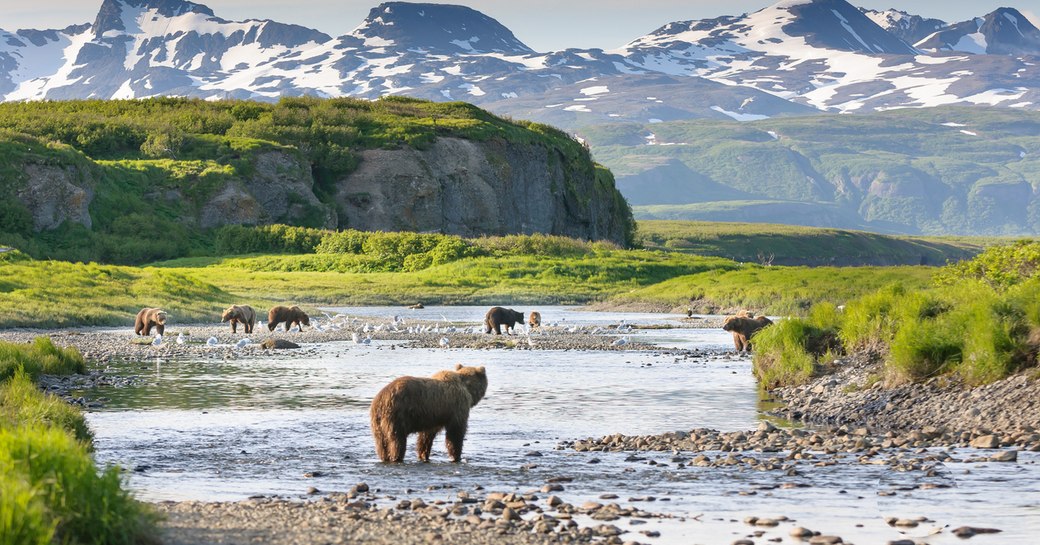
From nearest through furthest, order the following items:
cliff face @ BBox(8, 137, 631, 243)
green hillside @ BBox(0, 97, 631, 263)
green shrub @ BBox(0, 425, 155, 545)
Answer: green shrub @ BBox(0, 425, 155, 545) → green hillside @ BBox(0, 97, 631, 263) → cliff face @ BBox(8, 137, 631, 243)

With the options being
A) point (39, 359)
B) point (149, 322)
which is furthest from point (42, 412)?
point (149, 322)

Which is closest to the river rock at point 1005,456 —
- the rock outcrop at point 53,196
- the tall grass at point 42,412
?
the tall grass at point 42,412

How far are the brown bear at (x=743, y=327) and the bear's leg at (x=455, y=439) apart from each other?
1769 cm

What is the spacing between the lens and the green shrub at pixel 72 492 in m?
8.34

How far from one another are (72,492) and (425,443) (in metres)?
7.03

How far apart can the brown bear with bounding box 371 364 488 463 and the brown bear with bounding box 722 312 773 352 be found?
17.7m

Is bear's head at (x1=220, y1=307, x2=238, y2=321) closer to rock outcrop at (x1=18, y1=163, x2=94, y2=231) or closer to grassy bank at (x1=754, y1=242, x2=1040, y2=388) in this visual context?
grassy bank at (x1=754, y1=242, x2=1040, y2=388)

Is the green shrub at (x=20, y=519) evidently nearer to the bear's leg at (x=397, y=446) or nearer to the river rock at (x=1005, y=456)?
the bear's leg at (x=397, y=446)

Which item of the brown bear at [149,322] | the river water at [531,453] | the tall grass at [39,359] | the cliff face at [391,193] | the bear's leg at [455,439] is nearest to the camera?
the river water at [531,453]

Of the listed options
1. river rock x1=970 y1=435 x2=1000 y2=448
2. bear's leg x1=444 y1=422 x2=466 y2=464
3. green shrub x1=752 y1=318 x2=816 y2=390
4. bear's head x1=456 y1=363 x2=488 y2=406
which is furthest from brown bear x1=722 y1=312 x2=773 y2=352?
bear's leg x1=444 y1=422 x2=466 y2=464

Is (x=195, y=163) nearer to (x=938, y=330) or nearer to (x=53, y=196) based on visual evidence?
(x=53, y=196)

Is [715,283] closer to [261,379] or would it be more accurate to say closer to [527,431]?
[261,379]

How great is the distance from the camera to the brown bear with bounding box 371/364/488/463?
14367mm

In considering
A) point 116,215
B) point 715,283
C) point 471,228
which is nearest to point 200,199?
point 116,215
